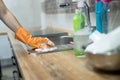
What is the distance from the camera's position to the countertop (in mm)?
797

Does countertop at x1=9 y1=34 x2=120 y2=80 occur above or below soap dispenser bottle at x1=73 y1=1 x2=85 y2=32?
below

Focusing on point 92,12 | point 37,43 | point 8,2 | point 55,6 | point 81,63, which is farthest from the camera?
point 8,2

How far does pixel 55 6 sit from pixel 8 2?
5.27ft

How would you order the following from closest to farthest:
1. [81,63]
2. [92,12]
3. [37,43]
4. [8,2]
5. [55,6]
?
[81,63]
[37,43]
[92,12]
[55,6]
[8,2]

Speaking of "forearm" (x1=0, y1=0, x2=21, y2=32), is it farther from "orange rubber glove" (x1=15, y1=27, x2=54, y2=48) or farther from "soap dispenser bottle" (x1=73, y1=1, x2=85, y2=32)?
"soap dispenser bottle" (x1=73, y1=1, x2=85, y2=32)

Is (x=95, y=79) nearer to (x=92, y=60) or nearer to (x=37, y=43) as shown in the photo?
(x=92, y=60)

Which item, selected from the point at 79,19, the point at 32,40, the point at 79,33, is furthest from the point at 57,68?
the point at 32,40

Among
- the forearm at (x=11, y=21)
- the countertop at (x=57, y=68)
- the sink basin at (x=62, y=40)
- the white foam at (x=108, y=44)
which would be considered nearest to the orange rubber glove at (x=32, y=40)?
the forearm at (x=11, y=21)

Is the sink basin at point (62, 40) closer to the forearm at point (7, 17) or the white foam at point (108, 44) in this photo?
the forearm at point (7, 17)

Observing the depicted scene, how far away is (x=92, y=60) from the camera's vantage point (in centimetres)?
82

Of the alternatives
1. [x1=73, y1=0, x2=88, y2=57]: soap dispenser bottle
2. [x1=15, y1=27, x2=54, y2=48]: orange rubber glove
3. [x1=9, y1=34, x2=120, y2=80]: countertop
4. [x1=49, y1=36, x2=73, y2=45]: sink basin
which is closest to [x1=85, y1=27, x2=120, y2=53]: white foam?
[x1=9, y1=34, x2=120, y2=80]: countertop

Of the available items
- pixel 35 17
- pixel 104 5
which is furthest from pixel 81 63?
pixel 35 17

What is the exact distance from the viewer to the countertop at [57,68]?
0.80 meters

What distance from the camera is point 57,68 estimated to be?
0.94m
